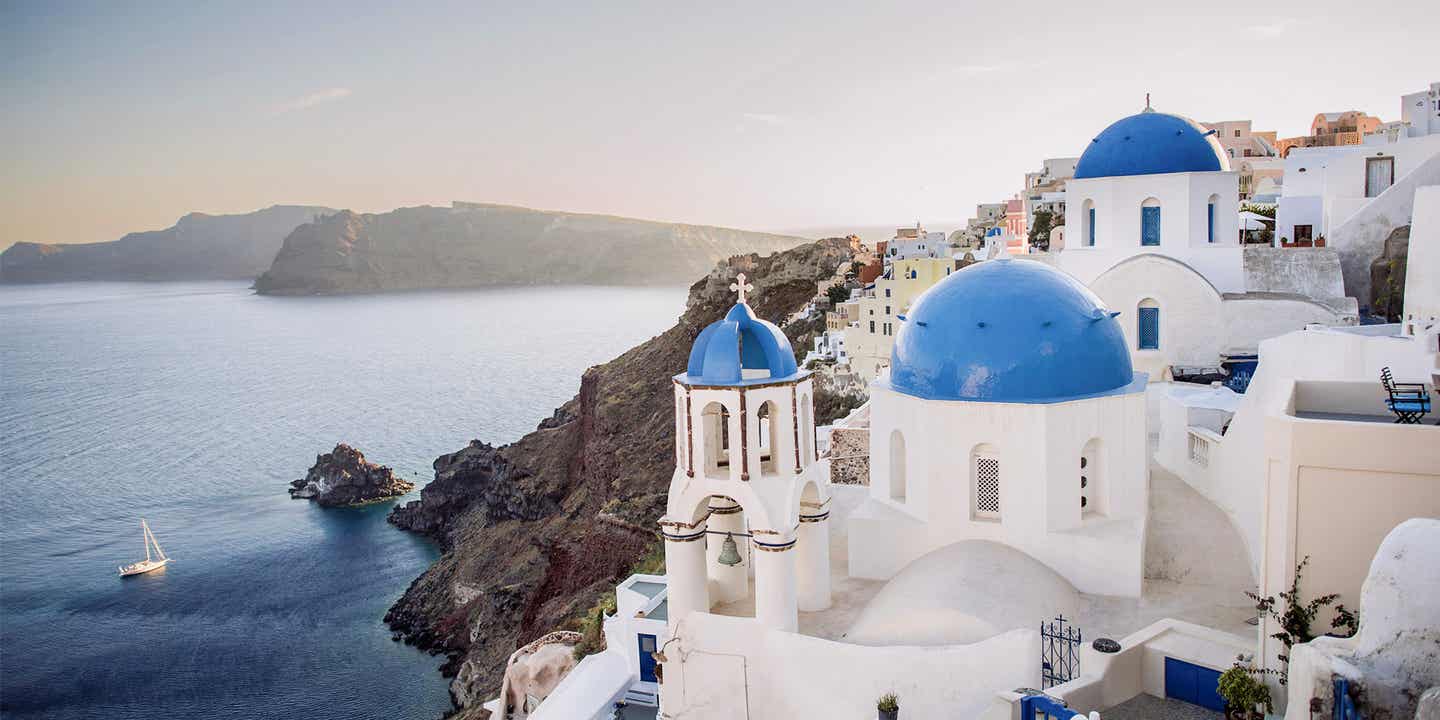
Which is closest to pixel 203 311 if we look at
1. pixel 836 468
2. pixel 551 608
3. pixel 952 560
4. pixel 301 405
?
pixel 301 405

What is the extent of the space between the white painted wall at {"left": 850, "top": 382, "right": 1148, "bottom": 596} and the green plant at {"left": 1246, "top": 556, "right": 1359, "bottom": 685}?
373 cm

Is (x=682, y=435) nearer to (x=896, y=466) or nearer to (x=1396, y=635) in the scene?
(x=896, y=466)

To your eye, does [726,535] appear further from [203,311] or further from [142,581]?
[203,311]

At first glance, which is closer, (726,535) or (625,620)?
(726,535)

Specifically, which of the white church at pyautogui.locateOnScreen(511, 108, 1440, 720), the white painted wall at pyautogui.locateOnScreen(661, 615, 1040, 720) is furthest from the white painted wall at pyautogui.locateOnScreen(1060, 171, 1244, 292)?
the white painted wall at pyautogui.locateOnScreen(661, 615, 1040, 720)

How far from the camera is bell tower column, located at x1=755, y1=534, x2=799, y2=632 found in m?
11.6

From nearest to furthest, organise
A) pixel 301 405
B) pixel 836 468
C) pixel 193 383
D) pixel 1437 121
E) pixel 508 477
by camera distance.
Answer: pixel 836 468, pixel 1437 121, pixel 508 477, pixel 301 405, pixel 193 383

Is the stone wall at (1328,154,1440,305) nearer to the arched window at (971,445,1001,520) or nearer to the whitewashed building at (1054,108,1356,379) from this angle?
the whitewashed building at (1054,108,1356,379)

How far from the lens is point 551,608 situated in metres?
36.6

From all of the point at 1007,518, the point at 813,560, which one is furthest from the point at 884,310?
the point at 813,560

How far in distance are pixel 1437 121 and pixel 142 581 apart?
5438cm

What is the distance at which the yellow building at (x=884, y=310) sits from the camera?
143ft

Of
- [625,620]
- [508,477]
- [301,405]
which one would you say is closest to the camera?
[625,620]

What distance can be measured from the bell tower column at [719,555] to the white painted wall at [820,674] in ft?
3.36
